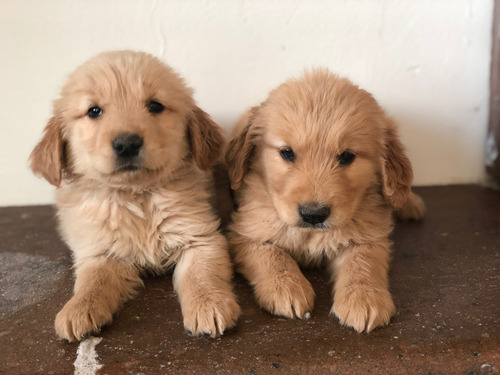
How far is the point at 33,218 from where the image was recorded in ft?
11.7

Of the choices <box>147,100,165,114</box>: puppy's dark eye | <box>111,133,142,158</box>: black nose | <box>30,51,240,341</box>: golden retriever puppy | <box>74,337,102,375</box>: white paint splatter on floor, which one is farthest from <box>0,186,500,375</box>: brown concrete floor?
<box>147,100,165,114</box>: puppy's dark eye

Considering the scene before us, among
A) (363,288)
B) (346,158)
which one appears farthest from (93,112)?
(363,288)

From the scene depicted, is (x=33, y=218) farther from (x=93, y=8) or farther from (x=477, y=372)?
(x=477, y=372)

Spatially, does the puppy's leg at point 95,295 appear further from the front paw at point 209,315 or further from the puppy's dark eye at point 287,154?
the puppy's dark eye at point 287,154

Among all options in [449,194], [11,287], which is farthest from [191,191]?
[449,194]

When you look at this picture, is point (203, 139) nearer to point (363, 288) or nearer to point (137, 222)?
point (137, 222)

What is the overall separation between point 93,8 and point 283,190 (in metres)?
2.10

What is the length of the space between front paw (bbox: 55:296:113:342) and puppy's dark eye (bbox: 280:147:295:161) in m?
1.11

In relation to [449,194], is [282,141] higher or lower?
higher

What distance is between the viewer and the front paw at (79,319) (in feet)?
6.49

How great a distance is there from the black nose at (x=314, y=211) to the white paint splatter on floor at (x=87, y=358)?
1.04 metres

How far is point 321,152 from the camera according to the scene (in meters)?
2.26

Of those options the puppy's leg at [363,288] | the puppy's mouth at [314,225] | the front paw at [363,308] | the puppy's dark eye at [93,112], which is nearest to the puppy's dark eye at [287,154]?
the puppy's mouth at [314,225]

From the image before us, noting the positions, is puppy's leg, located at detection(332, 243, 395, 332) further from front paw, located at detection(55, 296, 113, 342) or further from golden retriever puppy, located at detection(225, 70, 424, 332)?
front paw, located at detection(55, 296, 113, 342)
